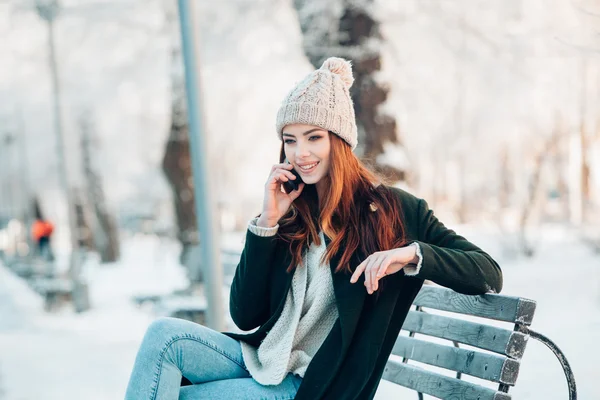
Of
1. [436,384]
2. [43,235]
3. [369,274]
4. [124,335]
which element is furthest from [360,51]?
[43,235]

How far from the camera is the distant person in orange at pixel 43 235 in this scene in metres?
19.2

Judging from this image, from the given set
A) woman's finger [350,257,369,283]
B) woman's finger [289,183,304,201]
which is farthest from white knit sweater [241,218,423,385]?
woman's finger [350,257,369,283]

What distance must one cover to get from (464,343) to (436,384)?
0.78 ft

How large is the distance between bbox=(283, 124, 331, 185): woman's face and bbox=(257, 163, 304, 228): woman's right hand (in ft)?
0.17

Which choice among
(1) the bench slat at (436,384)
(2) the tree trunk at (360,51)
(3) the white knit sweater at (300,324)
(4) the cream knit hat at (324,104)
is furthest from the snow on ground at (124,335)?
(2) the tree trunk at (360,51)

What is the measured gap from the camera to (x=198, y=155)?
4637mm

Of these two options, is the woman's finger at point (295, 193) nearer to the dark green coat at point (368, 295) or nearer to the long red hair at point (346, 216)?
the long red hair at point (346, 216)

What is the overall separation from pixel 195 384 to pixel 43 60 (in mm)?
14671

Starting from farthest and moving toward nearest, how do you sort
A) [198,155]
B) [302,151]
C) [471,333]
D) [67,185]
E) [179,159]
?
[67,185]
[179,159]
[198,155]
[302,151]
[471,333]

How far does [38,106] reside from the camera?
66.2ft

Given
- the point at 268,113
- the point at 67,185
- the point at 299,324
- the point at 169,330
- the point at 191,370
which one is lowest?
the point at 191,370

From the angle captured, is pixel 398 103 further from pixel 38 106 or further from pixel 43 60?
pixel 38 106

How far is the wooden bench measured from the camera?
244cm

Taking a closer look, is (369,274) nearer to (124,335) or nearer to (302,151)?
(302,151)
